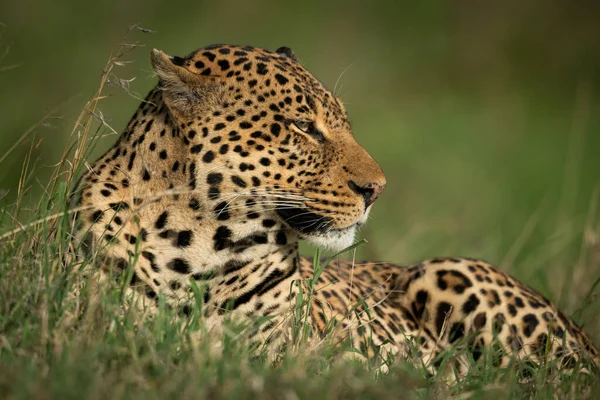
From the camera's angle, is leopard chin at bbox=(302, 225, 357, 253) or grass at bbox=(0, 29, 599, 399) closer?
grass at bbox=(0, 29, 599, 399)

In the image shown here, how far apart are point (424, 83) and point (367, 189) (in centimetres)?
1709

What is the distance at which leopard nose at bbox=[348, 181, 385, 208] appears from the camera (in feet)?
19.8

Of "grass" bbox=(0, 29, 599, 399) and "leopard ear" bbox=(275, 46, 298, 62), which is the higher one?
"leopard ear" bbox=(275, 46, 298, 62)

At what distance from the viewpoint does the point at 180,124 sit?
19.6 feet

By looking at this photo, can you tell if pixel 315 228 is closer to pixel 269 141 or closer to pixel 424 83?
pixel 269 141

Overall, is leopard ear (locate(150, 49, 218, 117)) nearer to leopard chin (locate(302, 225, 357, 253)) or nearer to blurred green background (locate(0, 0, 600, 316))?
leopard chin (locate(302, 225, 357, 253))

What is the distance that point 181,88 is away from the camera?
601 cm

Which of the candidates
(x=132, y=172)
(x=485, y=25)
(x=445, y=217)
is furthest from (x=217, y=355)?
(x=485, y=25)

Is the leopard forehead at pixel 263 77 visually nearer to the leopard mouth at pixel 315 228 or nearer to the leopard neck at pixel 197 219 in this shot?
the leopard neck at pixel 197 219

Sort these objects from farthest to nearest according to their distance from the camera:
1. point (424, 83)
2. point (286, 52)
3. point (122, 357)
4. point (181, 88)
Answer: point (424, 83), point (286, 52), point (181, 88), point (122, 357)

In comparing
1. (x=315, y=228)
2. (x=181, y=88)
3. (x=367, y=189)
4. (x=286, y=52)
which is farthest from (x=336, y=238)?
(x=286, y=52)

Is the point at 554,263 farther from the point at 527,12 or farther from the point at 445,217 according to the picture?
the point at 527,12

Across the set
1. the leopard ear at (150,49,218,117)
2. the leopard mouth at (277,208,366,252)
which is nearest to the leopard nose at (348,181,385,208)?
the leopard mouth at (277,208,366,252)

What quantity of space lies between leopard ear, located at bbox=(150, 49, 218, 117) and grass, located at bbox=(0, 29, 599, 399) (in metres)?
0.50
